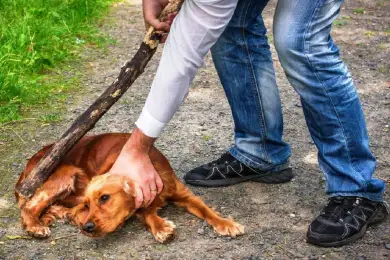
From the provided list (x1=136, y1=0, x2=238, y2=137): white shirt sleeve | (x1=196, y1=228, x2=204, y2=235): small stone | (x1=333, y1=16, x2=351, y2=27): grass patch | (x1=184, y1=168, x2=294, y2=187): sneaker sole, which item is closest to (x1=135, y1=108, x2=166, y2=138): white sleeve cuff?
(x1=136, y1=0, x2=238, y2=137): white shirt sleeve

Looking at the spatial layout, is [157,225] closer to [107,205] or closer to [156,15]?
[107,205]

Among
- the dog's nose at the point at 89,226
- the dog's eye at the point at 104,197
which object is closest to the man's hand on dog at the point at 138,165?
the dog's eye at the point at 104,197

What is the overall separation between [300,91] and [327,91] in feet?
0.44

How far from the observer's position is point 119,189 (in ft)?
11.8

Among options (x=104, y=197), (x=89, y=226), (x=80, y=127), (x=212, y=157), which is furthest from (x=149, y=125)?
(x=212, y=157)

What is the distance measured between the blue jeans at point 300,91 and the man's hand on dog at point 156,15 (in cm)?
41

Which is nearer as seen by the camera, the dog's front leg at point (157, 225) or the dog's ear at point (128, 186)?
the dog's ear at point (128, 186)

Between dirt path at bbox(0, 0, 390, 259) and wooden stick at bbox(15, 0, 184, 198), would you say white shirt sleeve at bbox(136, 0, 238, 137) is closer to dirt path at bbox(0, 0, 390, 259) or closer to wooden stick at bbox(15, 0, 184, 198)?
wooden stick at bbox(15, 0, 184, 198)

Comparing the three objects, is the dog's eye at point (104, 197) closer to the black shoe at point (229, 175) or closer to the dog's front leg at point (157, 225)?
the dog's front leg at point (157, 225)

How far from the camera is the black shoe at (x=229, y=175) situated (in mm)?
4293

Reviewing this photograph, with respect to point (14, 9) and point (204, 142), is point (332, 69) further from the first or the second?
point (14, 9)

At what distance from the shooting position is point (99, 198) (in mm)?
3627

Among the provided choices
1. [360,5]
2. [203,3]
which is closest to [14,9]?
[360,5]

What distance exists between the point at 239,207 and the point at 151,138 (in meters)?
0.82
